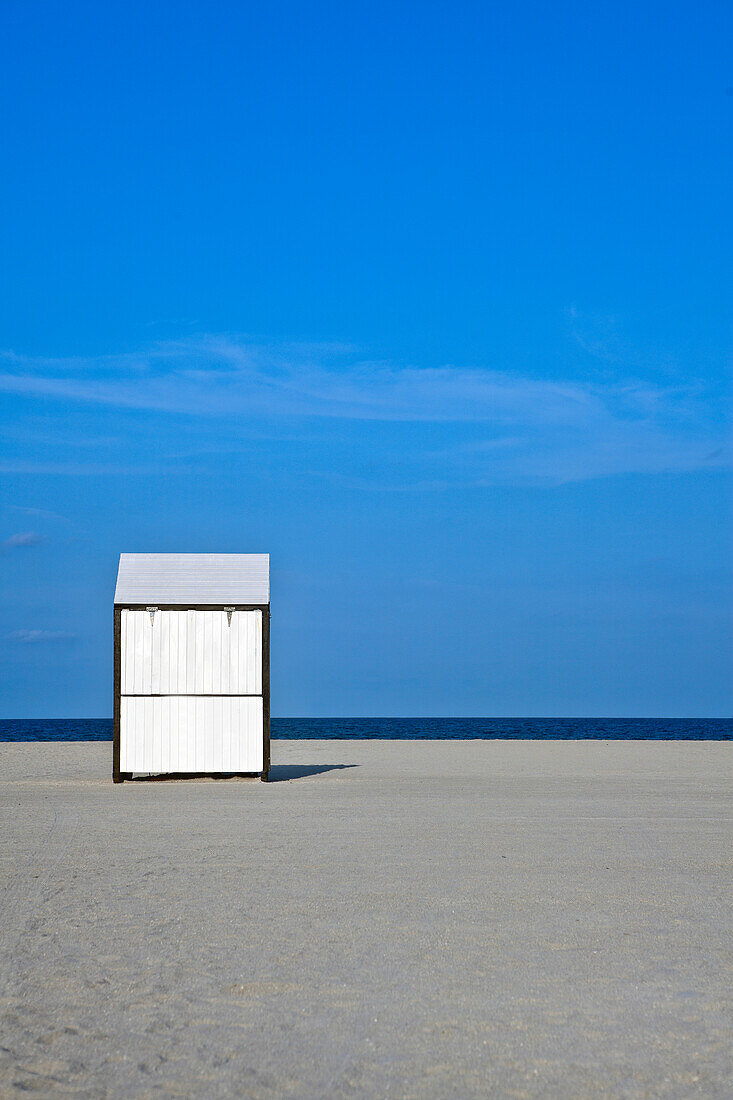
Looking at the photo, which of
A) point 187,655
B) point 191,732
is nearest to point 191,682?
point 187,655

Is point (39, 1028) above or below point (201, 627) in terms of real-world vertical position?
below

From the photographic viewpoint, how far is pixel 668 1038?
5.88 m

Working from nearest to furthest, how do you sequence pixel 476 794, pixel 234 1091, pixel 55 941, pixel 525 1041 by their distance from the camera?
pixel 234 1091 → pixel 525 1041 → pixel 55 941 → pixel 476 794

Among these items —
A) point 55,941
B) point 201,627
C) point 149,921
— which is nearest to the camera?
point 55,941

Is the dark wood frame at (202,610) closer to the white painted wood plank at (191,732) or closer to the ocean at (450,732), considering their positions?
the white painted wood plank at (191,732)

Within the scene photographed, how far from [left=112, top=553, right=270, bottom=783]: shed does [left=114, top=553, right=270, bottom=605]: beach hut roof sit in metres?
0.04

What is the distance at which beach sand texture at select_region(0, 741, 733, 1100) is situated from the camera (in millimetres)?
5461

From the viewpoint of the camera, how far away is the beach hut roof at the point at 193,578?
21.1m

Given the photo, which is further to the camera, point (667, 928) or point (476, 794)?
point (476, 794)

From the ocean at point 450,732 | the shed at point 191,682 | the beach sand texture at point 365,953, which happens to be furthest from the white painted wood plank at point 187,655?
the ocean at point 450,732

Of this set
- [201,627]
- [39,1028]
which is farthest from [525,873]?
[201,627]

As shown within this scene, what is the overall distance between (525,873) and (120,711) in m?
11.7

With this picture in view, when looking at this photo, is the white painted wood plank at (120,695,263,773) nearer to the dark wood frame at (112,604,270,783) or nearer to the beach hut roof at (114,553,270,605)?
the dark wood frame at (112,604,270,783)

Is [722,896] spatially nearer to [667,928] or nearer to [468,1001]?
[667,928]
